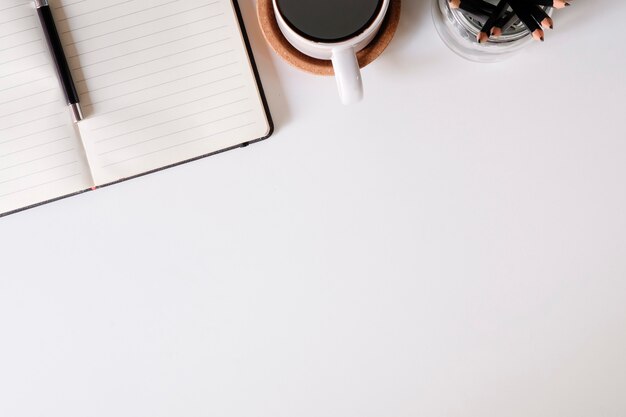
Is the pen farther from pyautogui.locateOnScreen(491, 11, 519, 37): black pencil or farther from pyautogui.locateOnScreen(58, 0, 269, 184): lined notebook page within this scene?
pyautogui.locateOnScreen(491, 11, 519, 37): black pencil

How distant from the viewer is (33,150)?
2.02 ft

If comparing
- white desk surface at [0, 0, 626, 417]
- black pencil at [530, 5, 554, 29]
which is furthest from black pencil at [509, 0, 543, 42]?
white desk surface at [0, 0, 626, 417]

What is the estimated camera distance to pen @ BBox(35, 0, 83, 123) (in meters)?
0.59

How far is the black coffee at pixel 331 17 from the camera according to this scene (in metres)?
0.54

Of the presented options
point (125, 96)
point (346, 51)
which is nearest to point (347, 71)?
point (346, 51)

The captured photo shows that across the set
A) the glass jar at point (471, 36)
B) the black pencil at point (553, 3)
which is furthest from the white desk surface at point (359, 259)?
Result: the black pencil at point (553, 3)

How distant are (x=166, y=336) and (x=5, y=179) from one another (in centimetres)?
24

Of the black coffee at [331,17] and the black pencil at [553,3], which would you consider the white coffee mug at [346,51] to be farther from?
the black pencil at [553,3]

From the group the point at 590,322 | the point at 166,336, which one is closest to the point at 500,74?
the point at 590,322

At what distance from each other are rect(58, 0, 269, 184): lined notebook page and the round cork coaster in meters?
0.04

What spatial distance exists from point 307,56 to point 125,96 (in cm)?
20

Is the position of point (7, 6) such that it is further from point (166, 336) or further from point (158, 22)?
point (166, 336)

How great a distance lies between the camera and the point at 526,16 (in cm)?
52

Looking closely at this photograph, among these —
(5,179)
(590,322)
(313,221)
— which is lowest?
(590,322)
